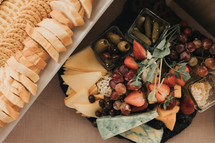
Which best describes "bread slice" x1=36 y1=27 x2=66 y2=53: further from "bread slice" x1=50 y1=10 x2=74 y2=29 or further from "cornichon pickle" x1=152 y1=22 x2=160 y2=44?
"cornichon pickle" x1=152 y1=22 x2=160 y2=44

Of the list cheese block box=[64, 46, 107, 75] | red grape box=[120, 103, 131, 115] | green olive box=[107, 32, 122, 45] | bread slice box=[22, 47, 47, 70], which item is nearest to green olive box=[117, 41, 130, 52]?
green olive box=[107, 32, 122, 45]

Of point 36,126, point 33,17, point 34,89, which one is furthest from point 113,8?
point 36,126

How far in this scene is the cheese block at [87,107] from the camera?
97cm

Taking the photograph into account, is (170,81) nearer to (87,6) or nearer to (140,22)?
(140,22)

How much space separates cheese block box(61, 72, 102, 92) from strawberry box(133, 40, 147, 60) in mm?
188

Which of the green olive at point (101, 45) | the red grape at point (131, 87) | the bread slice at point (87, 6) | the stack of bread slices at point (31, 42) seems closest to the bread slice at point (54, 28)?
the stack of bread slices at point (31, 42)

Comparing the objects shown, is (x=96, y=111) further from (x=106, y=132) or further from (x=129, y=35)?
(x=129, y=35)

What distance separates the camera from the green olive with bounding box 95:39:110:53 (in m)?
0.91

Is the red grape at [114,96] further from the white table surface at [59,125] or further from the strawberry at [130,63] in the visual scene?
the white table surface at [59,125]

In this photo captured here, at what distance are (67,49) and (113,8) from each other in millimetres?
474

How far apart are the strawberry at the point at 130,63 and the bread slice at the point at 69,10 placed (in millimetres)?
290

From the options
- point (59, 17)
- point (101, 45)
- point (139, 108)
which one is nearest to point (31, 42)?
point (59, 17)

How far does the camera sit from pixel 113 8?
112cm

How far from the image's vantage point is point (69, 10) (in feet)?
2.18
